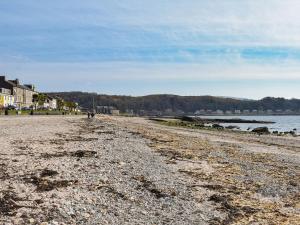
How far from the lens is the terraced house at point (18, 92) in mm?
148750

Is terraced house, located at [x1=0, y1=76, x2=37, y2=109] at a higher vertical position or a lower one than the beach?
higher

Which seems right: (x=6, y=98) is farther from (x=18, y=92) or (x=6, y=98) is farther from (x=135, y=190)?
(x=135, y=190)

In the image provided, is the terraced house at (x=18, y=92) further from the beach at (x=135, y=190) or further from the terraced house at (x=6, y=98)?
the beach at (x=135, y=190)

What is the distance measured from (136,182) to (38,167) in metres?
4.20

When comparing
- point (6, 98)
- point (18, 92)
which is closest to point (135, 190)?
point (6, 98)

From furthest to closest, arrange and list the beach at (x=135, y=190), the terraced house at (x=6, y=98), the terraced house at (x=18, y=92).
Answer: the terraced house at (x=18, y=92) < the terraced house at (x=6, y=98) < the beach at (x=135, y=190)

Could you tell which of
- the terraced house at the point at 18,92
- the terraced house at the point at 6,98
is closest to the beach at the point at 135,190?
the terraced house at the point at 6,98

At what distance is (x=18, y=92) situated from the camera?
15688cm

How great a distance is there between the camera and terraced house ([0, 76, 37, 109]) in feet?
488

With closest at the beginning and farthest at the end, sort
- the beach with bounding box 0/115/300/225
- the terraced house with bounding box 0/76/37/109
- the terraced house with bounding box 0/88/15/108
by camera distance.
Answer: the beach with bounding box 0/115/300/225
the terraced house with bounding box 0/88/15/108
the terraced house with bounding box 0/76/37/109

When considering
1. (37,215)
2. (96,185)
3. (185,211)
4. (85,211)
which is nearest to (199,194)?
(185,211)

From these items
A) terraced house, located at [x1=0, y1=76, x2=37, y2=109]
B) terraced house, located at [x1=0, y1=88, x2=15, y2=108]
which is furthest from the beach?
terraced house, located at [x1=0, y1=76, x2=37, y2=109]

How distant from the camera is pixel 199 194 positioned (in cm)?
Result: 1570

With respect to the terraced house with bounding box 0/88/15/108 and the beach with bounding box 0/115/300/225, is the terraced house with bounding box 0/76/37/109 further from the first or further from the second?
the beach with bounding box 0/115/300/225
